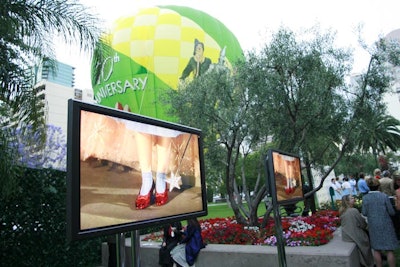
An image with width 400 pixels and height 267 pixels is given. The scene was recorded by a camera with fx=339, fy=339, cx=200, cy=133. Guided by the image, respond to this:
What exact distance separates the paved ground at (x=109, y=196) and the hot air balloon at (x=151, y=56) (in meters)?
19.4

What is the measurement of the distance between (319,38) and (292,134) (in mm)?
3141

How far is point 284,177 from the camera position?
5.25m

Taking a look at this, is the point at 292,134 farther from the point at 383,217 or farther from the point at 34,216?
the point at 34,216

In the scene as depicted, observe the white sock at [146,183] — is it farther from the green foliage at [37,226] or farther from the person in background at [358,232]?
the green foliage at [37,226]

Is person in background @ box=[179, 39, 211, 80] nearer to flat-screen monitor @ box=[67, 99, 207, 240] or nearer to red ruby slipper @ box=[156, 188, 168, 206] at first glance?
flat-screen monitor @ box=[67, 99, 207, 240]

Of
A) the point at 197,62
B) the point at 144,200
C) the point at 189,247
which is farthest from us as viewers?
the point at 197,62

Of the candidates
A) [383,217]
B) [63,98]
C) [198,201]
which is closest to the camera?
[198,201]

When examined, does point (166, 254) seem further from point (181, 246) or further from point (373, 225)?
point (373, 225)

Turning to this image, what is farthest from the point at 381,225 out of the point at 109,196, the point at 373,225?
the point at 109,196

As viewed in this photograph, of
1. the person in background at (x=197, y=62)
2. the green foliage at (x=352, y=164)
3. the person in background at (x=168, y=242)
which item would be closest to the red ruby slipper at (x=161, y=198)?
the person in background at (x=168, y=242)

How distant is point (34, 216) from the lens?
27.2 ft

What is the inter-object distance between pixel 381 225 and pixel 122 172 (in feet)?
19.4

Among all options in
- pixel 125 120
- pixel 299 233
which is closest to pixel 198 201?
pixel 125 120

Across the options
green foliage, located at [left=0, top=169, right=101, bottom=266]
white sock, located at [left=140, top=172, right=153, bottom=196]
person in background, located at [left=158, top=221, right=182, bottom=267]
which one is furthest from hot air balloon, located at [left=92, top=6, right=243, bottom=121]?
white sock, located at [left=140, top=172, right=153, bottom=196]
